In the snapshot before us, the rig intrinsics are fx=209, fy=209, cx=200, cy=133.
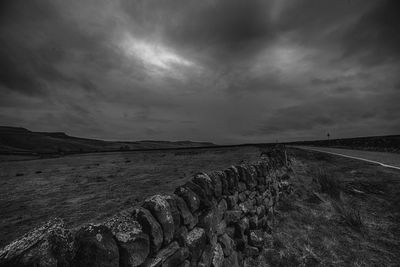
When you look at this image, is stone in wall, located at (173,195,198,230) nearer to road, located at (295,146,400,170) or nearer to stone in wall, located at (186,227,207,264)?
stone in wall, located at (186,227,207,264)

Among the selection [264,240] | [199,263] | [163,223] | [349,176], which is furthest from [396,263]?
[349,176]

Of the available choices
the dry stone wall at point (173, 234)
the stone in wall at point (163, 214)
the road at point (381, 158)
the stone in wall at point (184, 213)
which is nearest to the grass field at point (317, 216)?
the dry stone wall at point (173, 234)

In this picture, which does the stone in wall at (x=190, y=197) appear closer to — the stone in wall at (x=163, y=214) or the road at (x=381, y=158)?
the stone in wall at (x=163, y=214)

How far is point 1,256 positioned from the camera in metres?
1.52

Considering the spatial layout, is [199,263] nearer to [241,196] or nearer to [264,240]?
[241,196]

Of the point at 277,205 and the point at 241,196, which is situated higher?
the point at 241,196

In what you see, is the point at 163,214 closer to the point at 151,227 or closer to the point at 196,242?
the point at 151,227

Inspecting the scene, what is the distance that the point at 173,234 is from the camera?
268 cm

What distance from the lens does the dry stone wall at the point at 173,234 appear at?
1.68 meters

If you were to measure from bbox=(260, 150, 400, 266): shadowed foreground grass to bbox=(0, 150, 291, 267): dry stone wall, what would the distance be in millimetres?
661

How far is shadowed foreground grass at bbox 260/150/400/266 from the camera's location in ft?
14.7

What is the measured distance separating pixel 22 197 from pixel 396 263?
1367 cm

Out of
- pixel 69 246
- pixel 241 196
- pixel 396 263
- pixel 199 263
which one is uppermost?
pixel 69 246

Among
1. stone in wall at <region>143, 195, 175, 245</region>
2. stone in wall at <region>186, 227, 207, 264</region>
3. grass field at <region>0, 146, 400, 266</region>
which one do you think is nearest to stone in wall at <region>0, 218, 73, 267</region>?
stone in wall at <region>143, 195, 175, 245</region>
